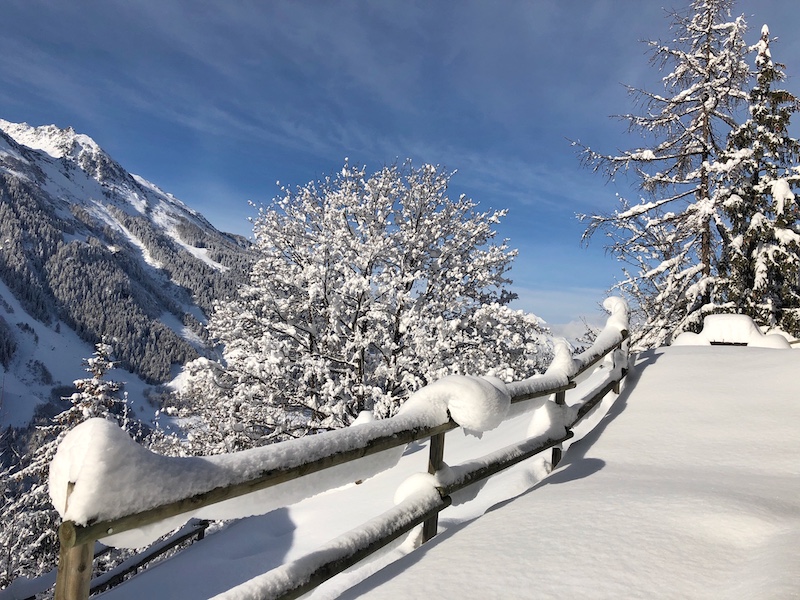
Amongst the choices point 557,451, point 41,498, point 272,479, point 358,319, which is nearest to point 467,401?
point 272,479

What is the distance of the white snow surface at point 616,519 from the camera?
2.19m

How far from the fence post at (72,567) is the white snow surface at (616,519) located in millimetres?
498

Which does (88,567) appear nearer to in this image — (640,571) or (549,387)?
(640,571)

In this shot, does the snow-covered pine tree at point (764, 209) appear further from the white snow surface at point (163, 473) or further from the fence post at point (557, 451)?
the white snow surface at point (163, 473)

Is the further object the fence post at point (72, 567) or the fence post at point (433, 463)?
the fence post at point (433, 463)

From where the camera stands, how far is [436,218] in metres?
15.0

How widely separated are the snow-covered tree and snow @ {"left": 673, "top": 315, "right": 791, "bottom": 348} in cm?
429

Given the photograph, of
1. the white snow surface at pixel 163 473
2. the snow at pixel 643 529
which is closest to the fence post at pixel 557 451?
the snow at pixel 643 529

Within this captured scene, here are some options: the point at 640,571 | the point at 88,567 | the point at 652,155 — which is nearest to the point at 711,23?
the point at 652,155

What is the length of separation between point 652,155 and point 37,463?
24.2m

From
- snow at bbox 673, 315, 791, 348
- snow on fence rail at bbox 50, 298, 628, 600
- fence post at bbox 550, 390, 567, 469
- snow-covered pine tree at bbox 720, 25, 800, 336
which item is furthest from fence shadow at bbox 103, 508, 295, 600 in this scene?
snow-covered pine tree at bbox 720, 25, 800, 336

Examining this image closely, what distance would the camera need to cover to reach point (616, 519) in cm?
276

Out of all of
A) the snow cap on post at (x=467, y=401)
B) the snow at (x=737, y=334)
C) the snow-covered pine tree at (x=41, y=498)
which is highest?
the snow at (x=737, y=334)

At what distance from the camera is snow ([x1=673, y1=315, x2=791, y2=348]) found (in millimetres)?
10656
